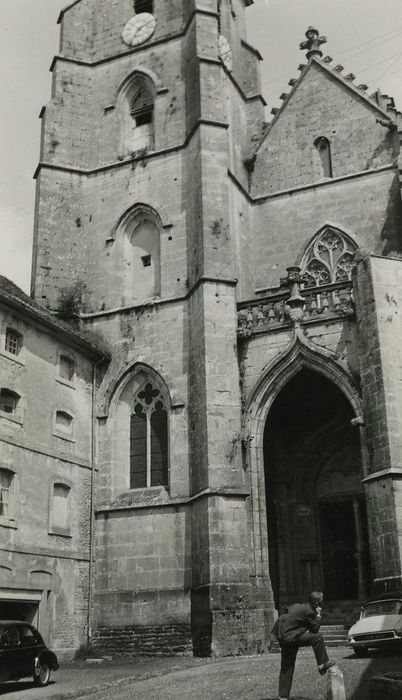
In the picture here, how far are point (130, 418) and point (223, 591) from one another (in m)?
6.22

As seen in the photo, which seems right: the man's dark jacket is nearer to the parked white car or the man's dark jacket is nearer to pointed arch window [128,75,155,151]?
the parked white car

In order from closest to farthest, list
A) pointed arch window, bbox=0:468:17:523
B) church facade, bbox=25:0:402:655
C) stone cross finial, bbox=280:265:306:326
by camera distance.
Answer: pointed arch window, bbox=0:468:17:523, church facade, bbox=25:0:402:655, stone cross finial, bbox=280:265:306:326

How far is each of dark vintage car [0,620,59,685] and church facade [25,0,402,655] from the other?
16.2 ft

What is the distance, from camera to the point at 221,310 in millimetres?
22172

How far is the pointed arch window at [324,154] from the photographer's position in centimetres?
2622

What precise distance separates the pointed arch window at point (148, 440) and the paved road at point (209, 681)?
242 inches

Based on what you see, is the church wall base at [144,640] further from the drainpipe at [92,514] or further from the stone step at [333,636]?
the stone step at [333,636]

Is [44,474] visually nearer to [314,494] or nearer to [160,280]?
[160,280]

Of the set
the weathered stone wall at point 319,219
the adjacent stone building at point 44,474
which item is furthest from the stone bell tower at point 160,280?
the weathered stone wall at point 319,219

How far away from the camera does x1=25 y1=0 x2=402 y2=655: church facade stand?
20125 millimetres

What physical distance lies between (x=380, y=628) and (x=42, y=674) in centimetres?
609

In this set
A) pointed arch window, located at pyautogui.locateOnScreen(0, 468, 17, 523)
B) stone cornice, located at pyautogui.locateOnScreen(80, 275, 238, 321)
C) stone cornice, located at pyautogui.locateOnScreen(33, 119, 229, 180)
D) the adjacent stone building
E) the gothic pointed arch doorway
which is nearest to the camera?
pointed arch window, located at pyautogui.locateOnScreen(0, 468, 17, 523)

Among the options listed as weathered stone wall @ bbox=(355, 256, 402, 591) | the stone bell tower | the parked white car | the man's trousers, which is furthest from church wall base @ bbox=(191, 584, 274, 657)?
the man's trousers

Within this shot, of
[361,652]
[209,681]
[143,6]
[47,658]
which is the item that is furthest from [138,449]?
[143,6]
